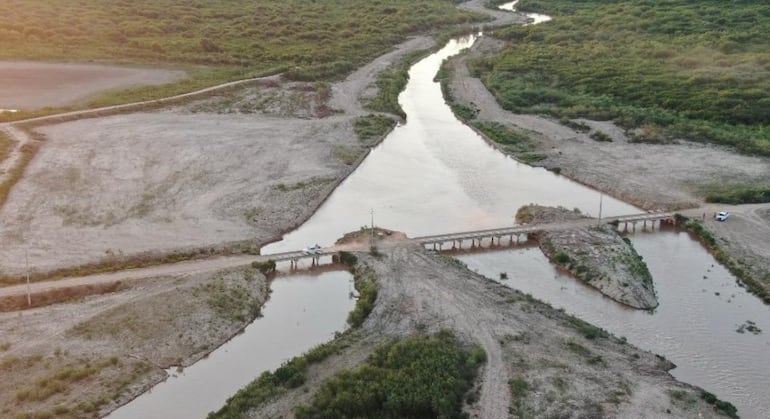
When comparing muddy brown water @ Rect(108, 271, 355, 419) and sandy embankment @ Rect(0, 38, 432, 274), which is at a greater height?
sandy embankment @ Rect(0, 38, 432, 274)

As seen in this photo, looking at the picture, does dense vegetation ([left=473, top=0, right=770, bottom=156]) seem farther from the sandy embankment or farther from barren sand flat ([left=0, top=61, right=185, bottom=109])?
barren sand flat ([left=0, top=61, right=185, bottom=109])

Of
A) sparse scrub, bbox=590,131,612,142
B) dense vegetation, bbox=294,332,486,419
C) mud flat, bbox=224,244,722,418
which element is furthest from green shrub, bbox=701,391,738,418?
sparse scrub, bbox=590,131,612,142

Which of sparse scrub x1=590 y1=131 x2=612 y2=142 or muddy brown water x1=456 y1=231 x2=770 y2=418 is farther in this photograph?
sparse scrub x1=590 y1=131 x2=612 y2=142

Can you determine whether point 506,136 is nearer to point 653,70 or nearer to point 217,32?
point 653,70

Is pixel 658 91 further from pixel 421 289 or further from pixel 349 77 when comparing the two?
pixel 421 289

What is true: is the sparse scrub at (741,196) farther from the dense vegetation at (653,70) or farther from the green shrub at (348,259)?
the green shrub at (348,259)

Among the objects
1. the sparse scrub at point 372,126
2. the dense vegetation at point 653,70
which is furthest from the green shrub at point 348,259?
the dense vegetation at point 653,70

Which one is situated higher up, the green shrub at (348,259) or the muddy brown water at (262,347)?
the green shrub at (348,259)
